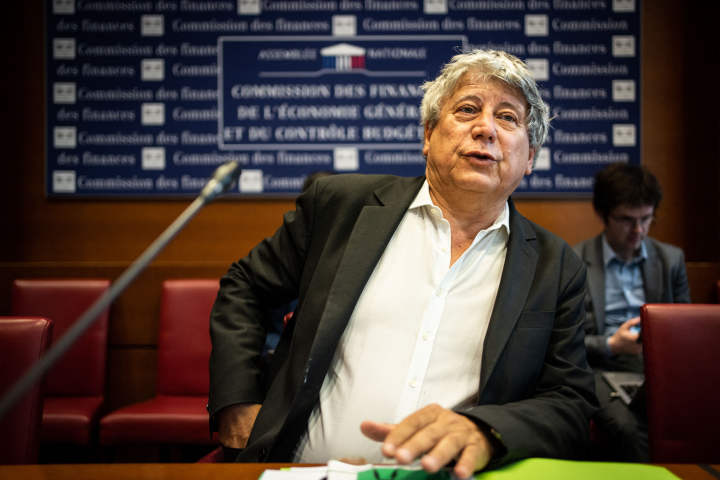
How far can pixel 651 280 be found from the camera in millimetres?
2434

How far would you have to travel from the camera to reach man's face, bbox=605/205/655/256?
2408mm

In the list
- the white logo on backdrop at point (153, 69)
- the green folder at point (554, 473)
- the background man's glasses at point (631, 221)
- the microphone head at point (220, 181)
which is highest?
the white logo on backdrop at point (153, 69)

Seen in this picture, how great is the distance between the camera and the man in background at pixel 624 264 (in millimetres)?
2357

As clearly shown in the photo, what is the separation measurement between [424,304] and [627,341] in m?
1.29

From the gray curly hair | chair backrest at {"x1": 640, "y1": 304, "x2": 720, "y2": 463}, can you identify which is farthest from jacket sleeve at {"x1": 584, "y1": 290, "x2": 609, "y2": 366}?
the gray curly hair

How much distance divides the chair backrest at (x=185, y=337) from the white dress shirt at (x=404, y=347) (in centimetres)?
143

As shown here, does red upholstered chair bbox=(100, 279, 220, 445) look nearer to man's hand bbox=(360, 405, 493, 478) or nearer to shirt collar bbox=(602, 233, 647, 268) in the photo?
man's hand bbox=(360, 405, 493, 478)

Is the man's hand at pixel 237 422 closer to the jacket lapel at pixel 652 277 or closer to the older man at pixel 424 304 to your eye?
the older man at pixel 424 304

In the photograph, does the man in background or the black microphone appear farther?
the man in background

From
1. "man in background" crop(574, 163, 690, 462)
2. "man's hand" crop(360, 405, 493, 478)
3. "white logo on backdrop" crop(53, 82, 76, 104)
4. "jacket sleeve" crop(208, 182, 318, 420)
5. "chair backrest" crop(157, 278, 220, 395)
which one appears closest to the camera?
"man's hand" crop(360, 405, 493, 478)

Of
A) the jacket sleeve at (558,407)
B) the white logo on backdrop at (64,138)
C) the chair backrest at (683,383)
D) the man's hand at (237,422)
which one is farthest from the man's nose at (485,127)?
the white logo on backdrop at (64,138)

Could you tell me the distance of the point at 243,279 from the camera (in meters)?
1.41

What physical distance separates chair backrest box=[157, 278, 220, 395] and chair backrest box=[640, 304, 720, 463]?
77.4 inches

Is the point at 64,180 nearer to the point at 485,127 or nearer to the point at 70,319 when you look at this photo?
the point at 70,319
